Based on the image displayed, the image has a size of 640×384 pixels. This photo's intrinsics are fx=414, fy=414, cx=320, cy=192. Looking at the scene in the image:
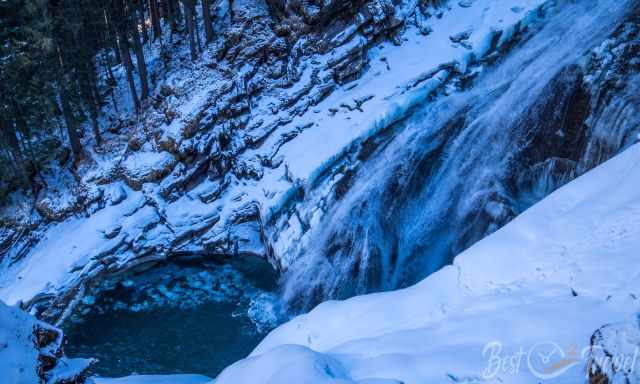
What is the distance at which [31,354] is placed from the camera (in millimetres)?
5402

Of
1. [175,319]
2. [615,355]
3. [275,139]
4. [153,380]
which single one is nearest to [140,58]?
[275,139]

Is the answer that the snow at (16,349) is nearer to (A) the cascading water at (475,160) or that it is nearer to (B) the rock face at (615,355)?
(B) the rock face at (615,355)

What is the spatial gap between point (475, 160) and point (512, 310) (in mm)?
7895

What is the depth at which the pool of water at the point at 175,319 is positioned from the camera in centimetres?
1270

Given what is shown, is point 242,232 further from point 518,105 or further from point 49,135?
point 49,135

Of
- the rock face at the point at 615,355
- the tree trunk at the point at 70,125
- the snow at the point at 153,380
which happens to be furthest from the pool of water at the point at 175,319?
the rock face at the point at 615,355

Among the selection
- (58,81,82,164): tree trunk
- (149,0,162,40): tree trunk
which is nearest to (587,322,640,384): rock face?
(58,81,82,164): tree trunk

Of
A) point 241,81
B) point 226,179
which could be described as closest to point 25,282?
point 226,179

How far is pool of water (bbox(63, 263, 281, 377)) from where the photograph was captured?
12695mm

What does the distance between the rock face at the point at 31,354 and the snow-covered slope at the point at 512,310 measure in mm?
2365

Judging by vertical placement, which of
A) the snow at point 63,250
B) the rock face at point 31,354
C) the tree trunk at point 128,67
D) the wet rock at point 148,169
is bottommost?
the snow at point 63,250

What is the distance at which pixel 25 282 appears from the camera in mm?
17094

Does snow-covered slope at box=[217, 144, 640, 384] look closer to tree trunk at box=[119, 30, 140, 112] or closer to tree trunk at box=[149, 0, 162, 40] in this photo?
tree trunk at box=[119, 30, 140, 112]

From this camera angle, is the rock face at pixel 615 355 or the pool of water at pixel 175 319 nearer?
the rock face at pixel 615 355
